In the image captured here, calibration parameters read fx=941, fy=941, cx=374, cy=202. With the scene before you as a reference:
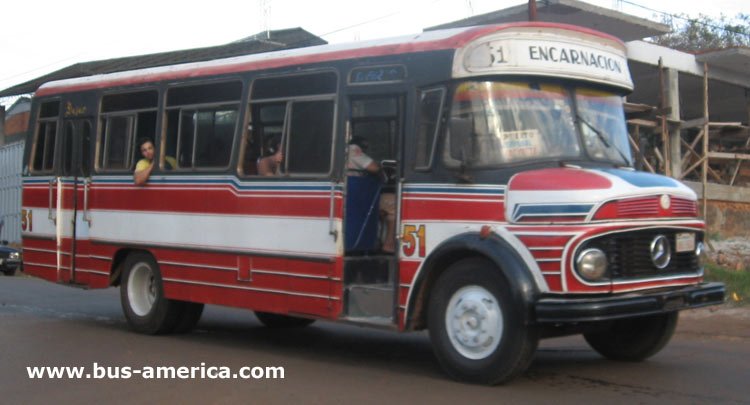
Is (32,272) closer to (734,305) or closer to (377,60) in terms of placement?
(377,60)

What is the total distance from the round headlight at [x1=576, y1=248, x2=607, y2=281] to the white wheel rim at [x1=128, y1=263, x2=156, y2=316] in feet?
19.9

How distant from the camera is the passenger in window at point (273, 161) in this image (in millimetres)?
9555

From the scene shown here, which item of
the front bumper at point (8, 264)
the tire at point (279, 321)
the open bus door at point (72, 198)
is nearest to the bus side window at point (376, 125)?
the tire at point (279, 321)

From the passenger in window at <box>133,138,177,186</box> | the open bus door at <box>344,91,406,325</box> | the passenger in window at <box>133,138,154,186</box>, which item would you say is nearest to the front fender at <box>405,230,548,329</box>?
the open bus door at <box>344,91,406,325</box>

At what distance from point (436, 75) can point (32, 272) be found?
7.19 metres

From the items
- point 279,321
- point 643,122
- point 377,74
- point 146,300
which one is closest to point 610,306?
point 377,74

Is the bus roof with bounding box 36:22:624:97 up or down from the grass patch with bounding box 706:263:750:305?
up

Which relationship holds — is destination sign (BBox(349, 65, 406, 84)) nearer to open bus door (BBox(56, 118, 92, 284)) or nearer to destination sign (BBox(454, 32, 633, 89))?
destination sign (BBox(454, 32, 633, 89))

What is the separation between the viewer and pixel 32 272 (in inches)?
499

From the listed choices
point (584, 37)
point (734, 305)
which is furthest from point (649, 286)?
point (734, 305)

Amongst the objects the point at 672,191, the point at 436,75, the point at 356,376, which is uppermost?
the point at 436,75

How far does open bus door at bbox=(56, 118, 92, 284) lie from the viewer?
12.1 m

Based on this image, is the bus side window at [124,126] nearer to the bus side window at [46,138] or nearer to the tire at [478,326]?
the bus side window at [46,138]

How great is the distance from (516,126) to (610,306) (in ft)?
5.56
